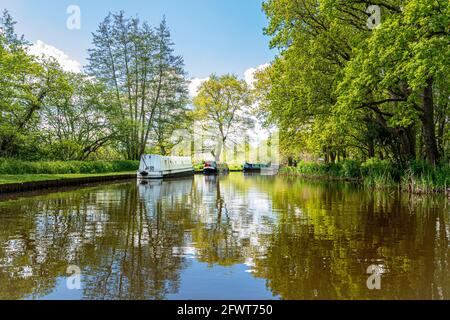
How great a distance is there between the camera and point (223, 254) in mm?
6516

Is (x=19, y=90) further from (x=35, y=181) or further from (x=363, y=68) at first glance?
(x=363, y=68)

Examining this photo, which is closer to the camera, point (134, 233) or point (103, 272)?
point (103, 272)

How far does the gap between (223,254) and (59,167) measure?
23210 mm

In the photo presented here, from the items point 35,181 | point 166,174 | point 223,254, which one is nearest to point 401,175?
point 223,254

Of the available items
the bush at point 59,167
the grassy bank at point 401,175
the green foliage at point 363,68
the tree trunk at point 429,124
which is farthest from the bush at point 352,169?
the bush at point 59,167

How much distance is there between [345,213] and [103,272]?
27.6ft

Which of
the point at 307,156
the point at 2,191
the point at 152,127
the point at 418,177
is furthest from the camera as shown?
the point at 307,156

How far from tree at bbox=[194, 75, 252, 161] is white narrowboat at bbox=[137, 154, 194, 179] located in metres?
22.5

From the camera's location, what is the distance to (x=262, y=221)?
10141mm

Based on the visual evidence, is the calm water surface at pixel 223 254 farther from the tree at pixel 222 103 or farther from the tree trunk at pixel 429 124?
the tree at pixel 222 103

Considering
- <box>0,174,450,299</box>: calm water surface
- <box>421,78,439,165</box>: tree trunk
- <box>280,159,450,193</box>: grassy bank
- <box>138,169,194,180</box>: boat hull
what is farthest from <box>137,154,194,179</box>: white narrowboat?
<box>421,78,439,165</box>: tree trunk
